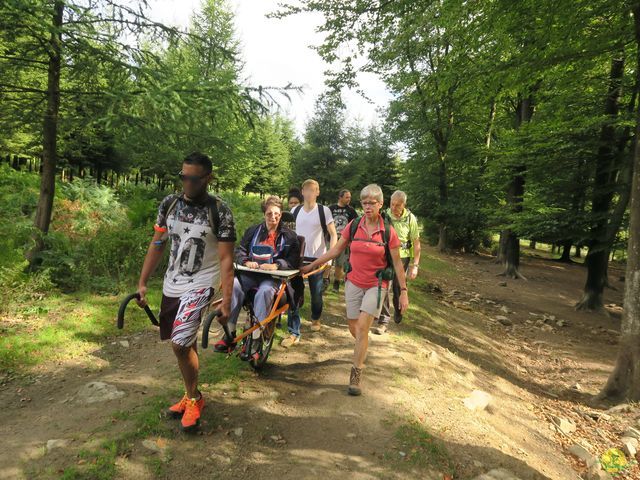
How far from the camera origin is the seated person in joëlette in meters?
4.39

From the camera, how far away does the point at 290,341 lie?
19.2 feet

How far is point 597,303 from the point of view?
13.0m

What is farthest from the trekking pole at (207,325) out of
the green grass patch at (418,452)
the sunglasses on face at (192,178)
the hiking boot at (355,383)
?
the green grass patch at (418,452)

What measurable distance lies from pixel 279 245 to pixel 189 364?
1.92m

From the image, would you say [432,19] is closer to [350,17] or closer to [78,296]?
[350,17]

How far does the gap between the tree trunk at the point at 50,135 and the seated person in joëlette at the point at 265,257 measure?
15.2 ft

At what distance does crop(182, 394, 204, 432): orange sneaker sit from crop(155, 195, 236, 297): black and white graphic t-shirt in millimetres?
1056

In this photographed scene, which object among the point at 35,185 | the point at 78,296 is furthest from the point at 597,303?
the point at 35,185

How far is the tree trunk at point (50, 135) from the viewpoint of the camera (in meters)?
6.88

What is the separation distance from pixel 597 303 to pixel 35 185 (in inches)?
806

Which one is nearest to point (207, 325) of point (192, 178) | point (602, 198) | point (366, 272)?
point (192, 178)

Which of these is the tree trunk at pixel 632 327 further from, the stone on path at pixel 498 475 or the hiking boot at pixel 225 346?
the hiking boot at pixel 225 346

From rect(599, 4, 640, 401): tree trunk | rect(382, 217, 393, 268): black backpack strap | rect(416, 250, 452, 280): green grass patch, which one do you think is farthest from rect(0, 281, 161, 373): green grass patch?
rect(416, 250, 452, 280): green grass patch

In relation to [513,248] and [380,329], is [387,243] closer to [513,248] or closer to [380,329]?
[380,329]
